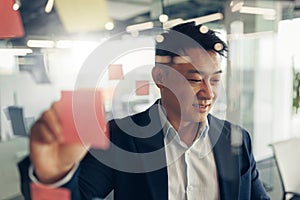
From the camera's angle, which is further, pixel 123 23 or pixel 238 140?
pixel 238 140

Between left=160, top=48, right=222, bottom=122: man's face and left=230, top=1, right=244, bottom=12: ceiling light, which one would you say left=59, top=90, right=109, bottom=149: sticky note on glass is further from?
left=230, top=1, right=244, bottom=12: ceiling light

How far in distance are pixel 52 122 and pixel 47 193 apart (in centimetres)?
21

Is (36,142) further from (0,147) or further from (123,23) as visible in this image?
(123,23)

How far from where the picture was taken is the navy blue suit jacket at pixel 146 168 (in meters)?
0.82

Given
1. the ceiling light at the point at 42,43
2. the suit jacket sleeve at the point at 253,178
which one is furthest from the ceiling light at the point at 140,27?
the suit jacket sleeve at the point at 253,178

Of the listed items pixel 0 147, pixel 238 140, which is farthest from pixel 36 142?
pixel 238 140

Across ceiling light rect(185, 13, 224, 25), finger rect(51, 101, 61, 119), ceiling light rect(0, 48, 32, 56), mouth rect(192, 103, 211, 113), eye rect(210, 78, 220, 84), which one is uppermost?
ceiling light rect(185, 13, 224, 25)

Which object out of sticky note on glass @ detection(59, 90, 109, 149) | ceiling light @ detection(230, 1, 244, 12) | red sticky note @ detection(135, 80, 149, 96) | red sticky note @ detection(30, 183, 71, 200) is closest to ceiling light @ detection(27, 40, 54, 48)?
sticky note on glass @ detection(59, 90, 109, 149)

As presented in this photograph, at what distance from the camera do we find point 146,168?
34.1 inches

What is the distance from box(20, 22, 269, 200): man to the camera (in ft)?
2.67

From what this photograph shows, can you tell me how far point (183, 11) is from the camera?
0.84m

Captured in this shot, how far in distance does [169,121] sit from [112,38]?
1.00 feet

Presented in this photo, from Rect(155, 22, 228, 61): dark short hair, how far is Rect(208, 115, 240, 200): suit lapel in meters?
0.27

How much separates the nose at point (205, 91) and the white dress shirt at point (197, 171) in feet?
0.33
